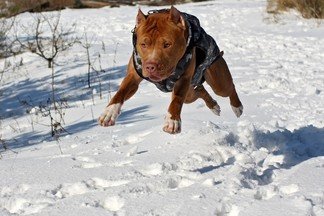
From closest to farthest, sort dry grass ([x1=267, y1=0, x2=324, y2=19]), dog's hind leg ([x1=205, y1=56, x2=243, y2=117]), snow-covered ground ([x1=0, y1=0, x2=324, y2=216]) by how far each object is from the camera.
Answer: snow-covered ground ([x1=0, y1=0, x2=324, y2=216]), dog's hind leg ([x1=205, y1=56, x2=243, y2=117]), dry grass ([x1=267, y1=0, x2=324, y2=19])

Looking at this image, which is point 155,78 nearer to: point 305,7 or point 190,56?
point 190,56

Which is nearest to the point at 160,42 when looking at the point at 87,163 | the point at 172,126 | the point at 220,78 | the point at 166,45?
the point at 166,45

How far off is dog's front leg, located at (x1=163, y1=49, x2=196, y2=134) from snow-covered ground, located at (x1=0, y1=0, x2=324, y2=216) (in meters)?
0.38

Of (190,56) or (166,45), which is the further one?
(190,56)

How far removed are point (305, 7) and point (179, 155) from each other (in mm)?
12770

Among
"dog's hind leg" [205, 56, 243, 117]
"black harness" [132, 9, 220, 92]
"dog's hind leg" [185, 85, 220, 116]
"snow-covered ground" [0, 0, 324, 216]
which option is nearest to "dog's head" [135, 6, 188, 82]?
"black harness" [132, 9, 220, 92]

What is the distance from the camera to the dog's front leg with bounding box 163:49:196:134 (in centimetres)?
366

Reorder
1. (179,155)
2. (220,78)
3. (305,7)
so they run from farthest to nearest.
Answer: (305,7)
(220,78)
(179,155)

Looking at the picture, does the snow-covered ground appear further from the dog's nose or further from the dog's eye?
the dog's eye

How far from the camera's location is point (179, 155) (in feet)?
14.2

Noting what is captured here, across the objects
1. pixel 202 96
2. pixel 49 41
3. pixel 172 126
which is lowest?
pixel 49 41

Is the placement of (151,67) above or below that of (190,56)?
above

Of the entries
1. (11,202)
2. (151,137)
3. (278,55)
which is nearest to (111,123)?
(11,202)

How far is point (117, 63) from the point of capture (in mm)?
11227
